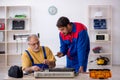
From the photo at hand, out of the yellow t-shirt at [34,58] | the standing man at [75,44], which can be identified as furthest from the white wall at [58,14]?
the yellow t-shirt at [34,58]

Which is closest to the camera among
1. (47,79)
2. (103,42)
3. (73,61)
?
(47,79)

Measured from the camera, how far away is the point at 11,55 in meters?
8.57

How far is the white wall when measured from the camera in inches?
332

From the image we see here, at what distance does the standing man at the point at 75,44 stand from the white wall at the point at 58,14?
4837 mm

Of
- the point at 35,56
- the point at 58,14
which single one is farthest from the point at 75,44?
the point at 58,14

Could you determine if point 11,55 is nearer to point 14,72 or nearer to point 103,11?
point 103,11

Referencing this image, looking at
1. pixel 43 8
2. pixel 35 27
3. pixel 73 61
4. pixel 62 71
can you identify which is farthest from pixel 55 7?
pixel 62 71

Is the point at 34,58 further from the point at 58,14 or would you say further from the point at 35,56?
the point at 58,14

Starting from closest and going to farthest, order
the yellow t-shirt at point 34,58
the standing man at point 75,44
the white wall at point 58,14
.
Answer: the yellow t-shirt at point 34,58, the standing man at point 75,44, the white wall at point 58,14

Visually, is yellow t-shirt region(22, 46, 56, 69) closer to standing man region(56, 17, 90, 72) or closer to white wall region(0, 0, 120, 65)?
standing man region(56, 17, 90, 72)

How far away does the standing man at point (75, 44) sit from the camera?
3426 mm

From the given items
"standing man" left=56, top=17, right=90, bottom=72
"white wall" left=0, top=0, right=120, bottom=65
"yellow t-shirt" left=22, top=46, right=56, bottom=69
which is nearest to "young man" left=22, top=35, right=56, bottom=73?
"yellow t-shirt" left=22, top=46, right=56, bottom=69

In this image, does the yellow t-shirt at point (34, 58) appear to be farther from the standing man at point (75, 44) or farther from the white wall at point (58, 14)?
the white wall at point (58, 14)

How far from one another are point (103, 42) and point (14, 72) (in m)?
6.05
